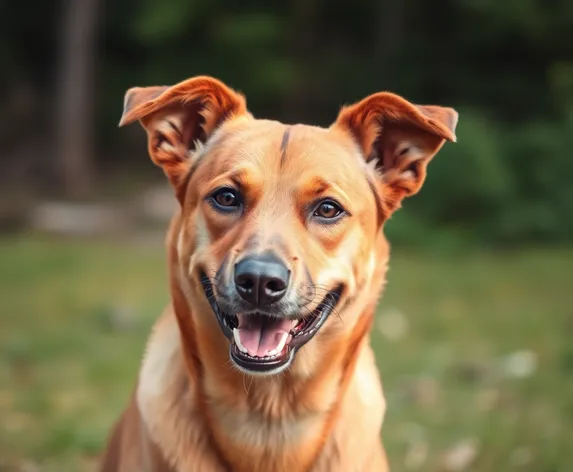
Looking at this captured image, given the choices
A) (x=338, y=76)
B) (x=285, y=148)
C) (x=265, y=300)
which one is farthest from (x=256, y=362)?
(x=338, y=76)

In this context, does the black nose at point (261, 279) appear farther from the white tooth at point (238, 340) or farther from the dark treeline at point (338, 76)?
the dark treeline at point (338, 76)

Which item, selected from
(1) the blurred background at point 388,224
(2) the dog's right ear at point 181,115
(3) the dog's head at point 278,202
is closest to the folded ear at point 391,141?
(3) the dog's head at point 278,202

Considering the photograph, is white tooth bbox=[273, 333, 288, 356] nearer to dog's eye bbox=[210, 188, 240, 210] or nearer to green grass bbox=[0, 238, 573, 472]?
dog's eye bbox=[210, 188, 240, 210]

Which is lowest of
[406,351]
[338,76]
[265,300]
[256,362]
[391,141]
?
[338,76]

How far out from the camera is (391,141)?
11.1 ft

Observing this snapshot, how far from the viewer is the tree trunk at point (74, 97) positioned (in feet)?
44.1

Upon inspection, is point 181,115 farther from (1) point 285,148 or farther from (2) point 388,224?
(2) point 388,224

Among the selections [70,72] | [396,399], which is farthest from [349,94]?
[396,399]

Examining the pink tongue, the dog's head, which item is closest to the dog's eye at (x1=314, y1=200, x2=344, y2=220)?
the dog's head

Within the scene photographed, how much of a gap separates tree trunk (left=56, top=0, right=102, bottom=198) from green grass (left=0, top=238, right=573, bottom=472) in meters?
3.97

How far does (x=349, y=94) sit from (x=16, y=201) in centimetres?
651

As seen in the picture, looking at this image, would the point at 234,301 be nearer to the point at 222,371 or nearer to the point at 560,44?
the point at 222,371

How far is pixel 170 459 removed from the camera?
2922mm

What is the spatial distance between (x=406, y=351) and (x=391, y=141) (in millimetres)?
3541
